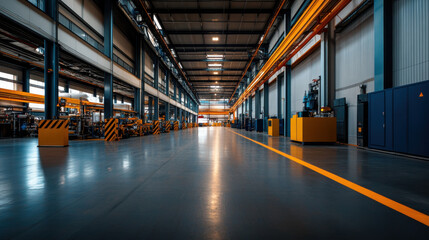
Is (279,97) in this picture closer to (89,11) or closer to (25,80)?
(89,11)

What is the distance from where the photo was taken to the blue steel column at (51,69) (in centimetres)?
730

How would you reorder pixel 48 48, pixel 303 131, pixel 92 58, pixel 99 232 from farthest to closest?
1. pixel 92 58
2. pixel 303 131
3. pixel 48 48
4. pixel 99 232

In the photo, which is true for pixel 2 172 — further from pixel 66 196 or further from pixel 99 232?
pixel 99 232

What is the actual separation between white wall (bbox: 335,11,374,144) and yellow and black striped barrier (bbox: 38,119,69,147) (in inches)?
475

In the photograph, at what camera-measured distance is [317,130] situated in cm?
841

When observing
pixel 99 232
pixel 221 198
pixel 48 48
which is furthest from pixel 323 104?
pixel 48 48

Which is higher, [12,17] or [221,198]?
[12,17]

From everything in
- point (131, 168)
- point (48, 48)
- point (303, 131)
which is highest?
point (48, 48)

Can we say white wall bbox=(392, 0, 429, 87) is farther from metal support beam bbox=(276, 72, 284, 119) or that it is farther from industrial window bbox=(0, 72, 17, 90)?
industrial window bbox=(0, 72, 17, 90)

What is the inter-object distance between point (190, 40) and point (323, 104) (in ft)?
41.1

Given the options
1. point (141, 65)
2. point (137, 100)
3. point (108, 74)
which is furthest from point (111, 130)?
point (141, 65)

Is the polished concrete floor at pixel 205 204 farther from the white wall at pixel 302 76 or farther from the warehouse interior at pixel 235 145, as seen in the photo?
the white wall at pixel 302 76

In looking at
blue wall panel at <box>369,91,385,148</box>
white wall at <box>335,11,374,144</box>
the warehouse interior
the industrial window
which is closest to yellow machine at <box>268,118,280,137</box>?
the warehouse interior

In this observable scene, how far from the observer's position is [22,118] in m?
13.2
